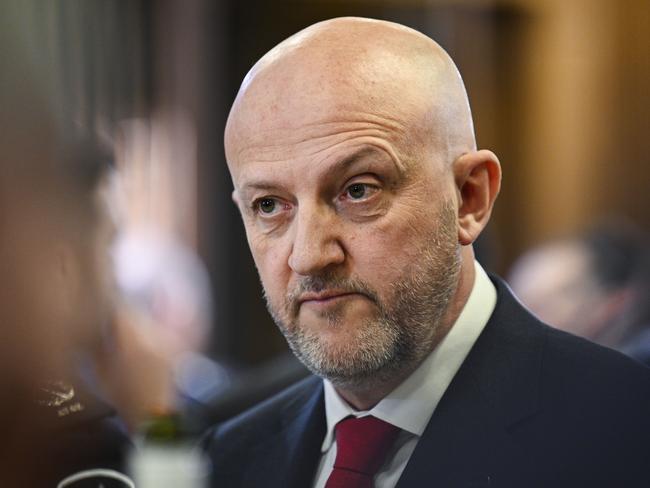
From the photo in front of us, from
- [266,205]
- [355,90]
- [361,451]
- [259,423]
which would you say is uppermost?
[355,90]

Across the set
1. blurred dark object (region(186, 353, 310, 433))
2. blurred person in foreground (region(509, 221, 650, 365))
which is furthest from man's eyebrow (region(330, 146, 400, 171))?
blurred person in foreground (region(509, 221, 650, 365))

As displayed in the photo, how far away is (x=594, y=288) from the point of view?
133 inches

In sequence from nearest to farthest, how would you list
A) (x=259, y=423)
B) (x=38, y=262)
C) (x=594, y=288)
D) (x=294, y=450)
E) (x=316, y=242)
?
1. (x=38, y=262)
2. (x=316, y=242)
3. (x=294, y=450)
4. (x=259, y=423)
5. (x=594, y=288)

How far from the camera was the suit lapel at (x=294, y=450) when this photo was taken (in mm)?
1421

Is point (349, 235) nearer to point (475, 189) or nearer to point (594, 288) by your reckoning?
point (475, 189)

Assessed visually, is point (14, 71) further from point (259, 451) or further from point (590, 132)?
point (590, 132)

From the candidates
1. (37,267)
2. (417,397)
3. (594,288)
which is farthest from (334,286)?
(594,288)

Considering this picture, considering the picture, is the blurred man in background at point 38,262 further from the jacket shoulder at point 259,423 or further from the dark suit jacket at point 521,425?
the jacket shoulder at point 259,423

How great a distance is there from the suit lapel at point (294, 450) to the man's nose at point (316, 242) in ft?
1.20

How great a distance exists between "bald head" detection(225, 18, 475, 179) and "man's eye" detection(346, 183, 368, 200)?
0.24 ft

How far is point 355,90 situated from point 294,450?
1.91 feet

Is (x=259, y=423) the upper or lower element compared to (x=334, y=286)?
lower

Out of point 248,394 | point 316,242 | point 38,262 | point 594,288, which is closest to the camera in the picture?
point 38,262

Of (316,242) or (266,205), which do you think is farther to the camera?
(266,205)
